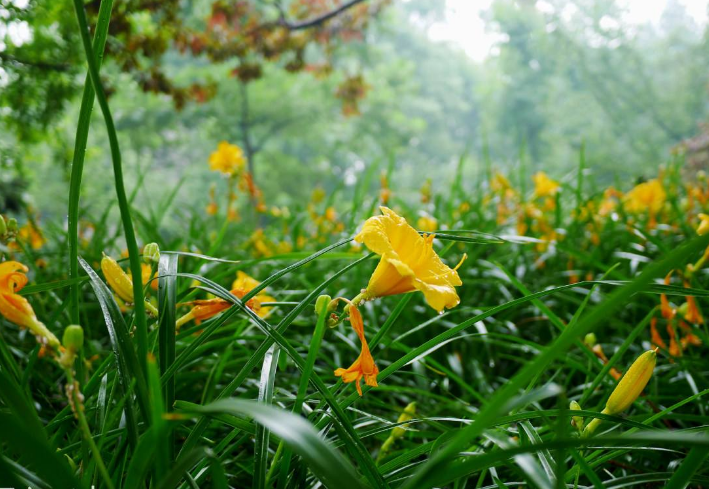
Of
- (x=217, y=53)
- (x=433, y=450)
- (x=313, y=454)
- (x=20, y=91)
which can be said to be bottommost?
(x=433, y=450)

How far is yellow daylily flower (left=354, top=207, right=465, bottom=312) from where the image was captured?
474mm

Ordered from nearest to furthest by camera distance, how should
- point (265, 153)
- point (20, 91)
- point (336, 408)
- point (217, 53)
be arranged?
point (336, 408) < point (20, 91) < point (217, 53) < point (265, 153)

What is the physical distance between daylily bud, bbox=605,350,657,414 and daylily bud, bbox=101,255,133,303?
49 centimetres

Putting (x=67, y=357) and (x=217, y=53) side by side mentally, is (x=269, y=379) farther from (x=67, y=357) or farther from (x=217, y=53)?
(x=217, y=53)

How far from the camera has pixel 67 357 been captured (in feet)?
1.23

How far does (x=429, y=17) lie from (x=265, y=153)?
1180 cm

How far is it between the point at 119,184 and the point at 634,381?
0.48 meters

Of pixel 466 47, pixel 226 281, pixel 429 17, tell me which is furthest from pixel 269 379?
pixel 429 17

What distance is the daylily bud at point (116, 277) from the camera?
1.67ft

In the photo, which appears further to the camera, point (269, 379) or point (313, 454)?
point (269, 379)

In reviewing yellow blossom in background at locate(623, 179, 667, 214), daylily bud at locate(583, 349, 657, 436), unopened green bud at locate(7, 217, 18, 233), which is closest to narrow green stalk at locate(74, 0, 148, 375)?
unopened green bud at locate(7, 217, 18, 233)

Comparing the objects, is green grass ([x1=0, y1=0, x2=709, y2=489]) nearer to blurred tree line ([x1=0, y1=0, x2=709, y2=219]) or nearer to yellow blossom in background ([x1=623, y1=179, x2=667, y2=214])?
yellow blossom in background ([x1=623, y1=179, x2=667, y2=214])

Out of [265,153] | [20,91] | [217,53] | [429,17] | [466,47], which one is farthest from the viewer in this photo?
[429,17]

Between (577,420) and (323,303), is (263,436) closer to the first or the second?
(323,303)
